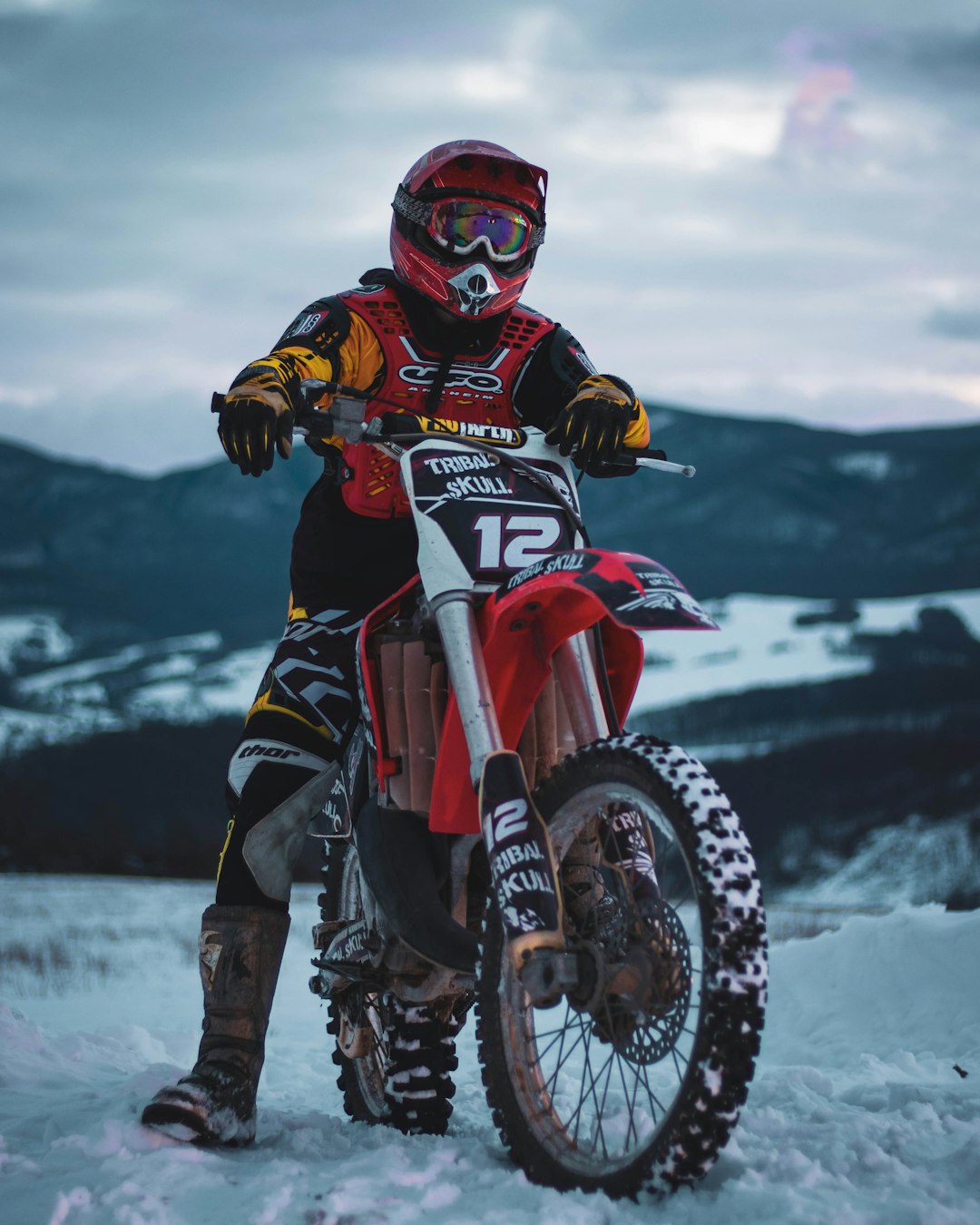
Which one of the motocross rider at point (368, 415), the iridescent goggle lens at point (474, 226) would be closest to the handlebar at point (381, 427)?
the motocross rider at point (368, 415)

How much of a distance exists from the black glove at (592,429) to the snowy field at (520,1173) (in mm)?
1805

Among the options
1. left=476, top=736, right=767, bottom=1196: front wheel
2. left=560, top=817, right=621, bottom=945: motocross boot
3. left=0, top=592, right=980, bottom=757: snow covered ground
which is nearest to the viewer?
left=476, top=736, right=767, bottom=1196: front wheel

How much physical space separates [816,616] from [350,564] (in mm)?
200495

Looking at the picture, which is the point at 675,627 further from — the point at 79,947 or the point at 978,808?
the point at 978,808

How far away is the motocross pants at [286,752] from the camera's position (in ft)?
13.0

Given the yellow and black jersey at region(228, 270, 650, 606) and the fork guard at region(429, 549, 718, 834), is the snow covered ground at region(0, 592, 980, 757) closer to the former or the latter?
the yellow and black jersey at region(228, 270, 650, 606)

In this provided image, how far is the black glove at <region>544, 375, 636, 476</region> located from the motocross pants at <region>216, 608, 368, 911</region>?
0.94m

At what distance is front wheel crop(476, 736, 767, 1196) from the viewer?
2564 millimetres

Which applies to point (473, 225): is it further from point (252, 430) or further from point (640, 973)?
point (640, 973)

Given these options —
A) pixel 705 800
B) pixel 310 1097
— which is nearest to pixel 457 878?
pixel 705 800

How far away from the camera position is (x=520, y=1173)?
2902 mm

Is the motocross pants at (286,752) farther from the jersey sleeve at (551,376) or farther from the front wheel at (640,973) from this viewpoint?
the front wheel at (640,973)

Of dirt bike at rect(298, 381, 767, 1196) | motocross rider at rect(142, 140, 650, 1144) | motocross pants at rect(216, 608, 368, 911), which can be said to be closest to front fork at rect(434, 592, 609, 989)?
dirt bike at rect(298, 381, 767, 1196)

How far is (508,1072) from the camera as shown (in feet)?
10.0
